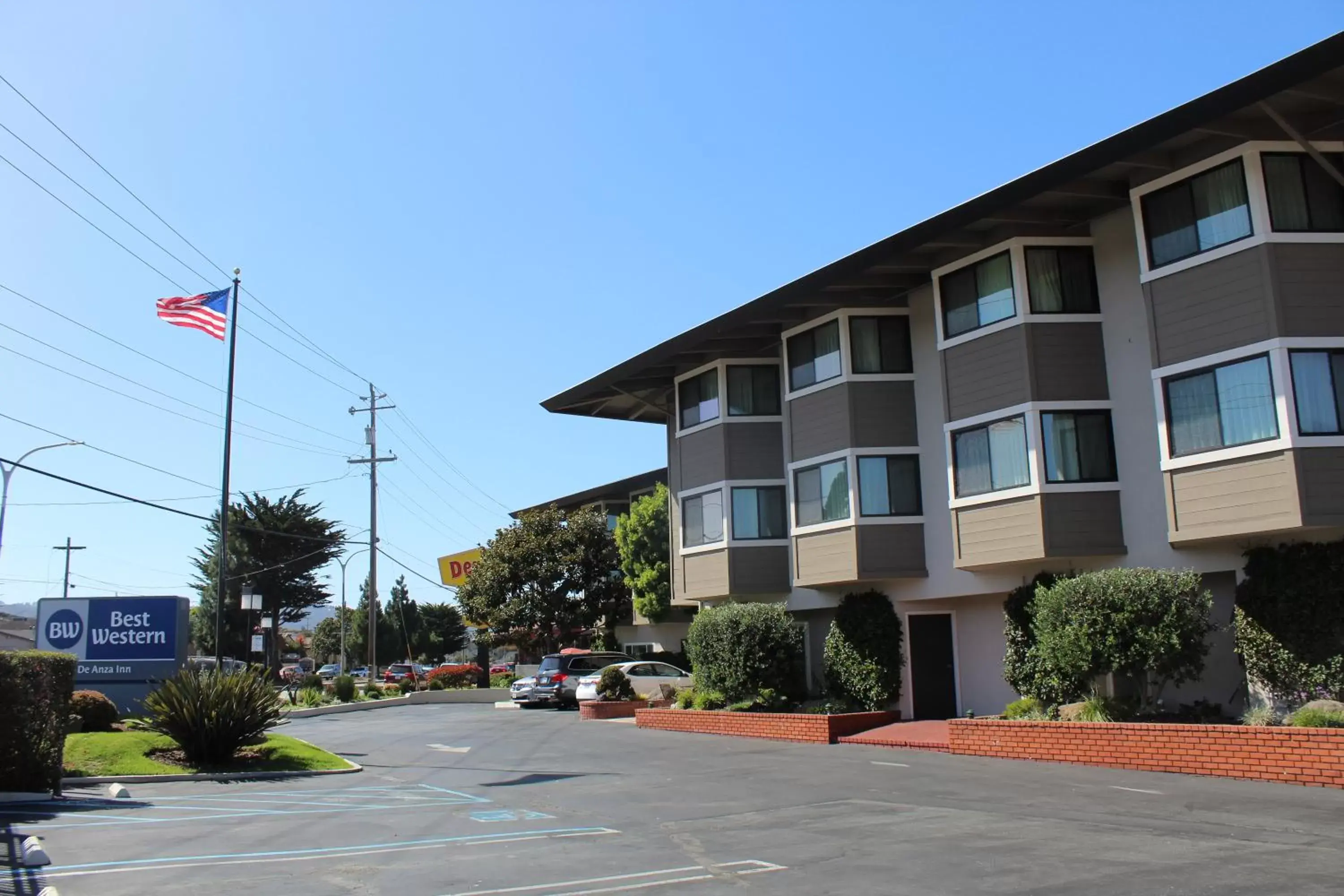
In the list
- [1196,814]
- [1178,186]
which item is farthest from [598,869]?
[1178,186]

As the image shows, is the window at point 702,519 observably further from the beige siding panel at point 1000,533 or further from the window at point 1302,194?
the window at point 1302,194

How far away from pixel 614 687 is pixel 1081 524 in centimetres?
1558

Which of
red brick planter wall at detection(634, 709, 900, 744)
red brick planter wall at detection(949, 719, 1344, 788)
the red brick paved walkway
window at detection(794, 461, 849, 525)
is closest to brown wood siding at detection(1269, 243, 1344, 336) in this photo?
red brick planter wall at detection(949, 719, 1344, 788)

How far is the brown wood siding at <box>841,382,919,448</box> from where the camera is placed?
24.5 meters

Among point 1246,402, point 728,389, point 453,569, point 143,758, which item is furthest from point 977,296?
point 453,569

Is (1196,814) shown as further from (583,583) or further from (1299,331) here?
(583,583)

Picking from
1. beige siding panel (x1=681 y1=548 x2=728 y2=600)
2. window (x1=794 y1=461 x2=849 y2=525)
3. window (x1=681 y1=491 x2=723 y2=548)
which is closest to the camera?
window (x1=794 y1=461 x2=849 y2=525)

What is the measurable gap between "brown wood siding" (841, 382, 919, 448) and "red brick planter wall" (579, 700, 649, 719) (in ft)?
35.5

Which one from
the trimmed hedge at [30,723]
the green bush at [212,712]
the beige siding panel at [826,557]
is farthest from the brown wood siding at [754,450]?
the trimmed hedge at [30,723]

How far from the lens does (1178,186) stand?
18.6 meters

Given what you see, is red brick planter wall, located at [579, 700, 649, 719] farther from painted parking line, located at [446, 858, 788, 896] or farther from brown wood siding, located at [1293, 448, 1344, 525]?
painted parking line, located at [446, 858, 788, 896]

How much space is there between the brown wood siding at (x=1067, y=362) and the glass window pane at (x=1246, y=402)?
3.03 m

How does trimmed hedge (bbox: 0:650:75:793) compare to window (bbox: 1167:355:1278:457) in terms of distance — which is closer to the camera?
trimmed hedge (bbox: 0:650:75:793)

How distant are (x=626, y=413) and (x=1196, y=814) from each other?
24947 mm
